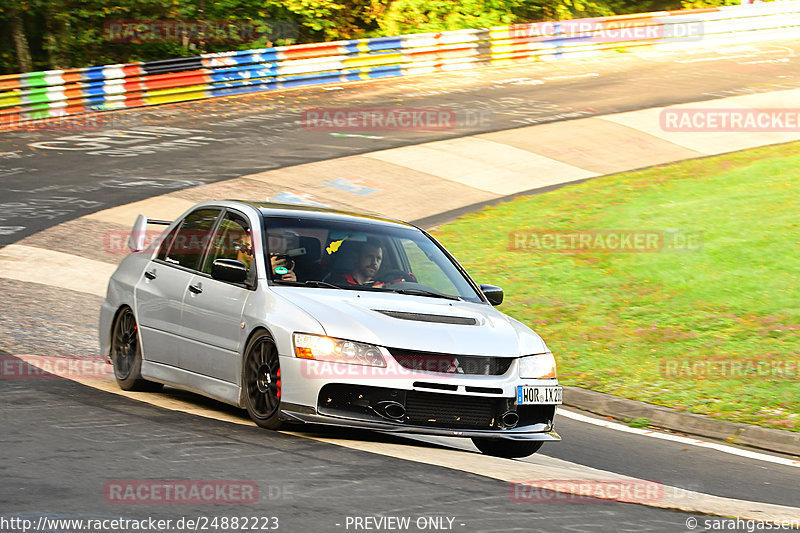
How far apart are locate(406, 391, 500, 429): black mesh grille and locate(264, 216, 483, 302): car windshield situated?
3.62 ft

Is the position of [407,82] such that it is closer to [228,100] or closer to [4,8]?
[228,100]

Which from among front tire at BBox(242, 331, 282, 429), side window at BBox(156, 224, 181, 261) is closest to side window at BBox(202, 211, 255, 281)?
side window at BBox(156, 224, 181, 261)

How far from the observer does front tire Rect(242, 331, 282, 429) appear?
23.9ft

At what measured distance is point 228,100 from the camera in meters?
30.0

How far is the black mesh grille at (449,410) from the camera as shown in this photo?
7098 mm

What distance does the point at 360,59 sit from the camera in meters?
32.8

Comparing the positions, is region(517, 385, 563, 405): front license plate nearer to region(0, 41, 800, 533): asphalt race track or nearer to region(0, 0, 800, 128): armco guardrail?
region(0, 41, 800, 533): asphalt race track

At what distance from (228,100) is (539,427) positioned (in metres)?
23.7

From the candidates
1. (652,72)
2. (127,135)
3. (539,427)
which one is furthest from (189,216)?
(652,72)

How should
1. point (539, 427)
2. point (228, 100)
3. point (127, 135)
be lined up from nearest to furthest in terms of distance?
1. point (539, 427)
2. point (127, 135)
3. point (228, 100)

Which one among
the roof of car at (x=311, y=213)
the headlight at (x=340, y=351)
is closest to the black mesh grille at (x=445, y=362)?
the headlight at (x=340, y=351)

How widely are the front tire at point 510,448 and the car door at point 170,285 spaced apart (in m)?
2.34

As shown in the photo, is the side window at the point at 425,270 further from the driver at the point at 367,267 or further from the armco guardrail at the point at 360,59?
the armco guardrail at the point at 360,59

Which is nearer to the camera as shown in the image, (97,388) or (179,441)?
(179,441)
